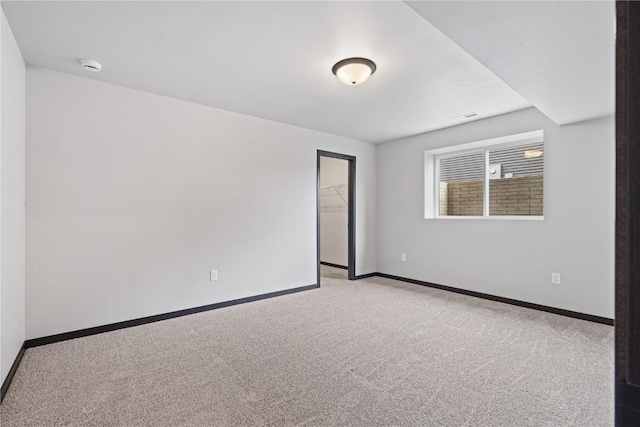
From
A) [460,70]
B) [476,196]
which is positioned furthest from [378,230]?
[460,70]

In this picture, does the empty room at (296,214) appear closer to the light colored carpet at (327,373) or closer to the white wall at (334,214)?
the light colored carpet at (327,373)

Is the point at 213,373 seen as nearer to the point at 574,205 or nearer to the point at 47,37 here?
the point at 47,37

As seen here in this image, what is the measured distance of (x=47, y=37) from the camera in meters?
2.27

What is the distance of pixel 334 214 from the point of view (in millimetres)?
6652

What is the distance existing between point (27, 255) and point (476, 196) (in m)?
4.93

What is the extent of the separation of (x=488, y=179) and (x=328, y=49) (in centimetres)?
303

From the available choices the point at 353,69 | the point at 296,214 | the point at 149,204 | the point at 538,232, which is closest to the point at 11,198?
the point at 149,204

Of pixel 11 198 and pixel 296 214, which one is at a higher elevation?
pixel 11 198

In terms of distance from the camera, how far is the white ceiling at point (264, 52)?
200 centimetres

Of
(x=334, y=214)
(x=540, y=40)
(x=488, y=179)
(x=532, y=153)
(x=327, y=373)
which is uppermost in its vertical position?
(x=540, y=40)

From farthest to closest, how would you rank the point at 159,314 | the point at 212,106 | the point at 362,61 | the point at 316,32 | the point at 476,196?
the point at 476,196
the point at 212,106
the point at 159,314
the point at 362,61
the point at 316,32

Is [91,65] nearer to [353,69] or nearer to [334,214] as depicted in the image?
[353,69]

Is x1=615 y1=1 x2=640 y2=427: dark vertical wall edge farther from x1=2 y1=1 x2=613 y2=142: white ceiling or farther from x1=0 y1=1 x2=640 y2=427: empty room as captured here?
x1=2 y1=1 x2=613 y2=142: white ceiling

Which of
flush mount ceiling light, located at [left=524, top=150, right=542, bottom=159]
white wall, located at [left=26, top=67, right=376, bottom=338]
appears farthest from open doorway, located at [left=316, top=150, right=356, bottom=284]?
flush mount ceiling light, located at [left=524, top=150, right=542, bottom=159]
